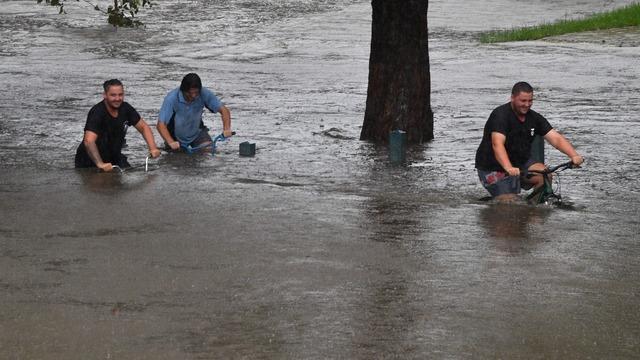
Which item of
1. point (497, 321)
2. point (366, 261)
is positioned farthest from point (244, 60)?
point (497, 321)

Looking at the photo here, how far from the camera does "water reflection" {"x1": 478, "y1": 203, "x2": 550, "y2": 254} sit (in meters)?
10.7

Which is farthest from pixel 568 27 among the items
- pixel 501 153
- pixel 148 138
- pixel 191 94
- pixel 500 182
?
pixel 501 153

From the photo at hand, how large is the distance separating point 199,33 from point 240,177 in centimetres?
2165

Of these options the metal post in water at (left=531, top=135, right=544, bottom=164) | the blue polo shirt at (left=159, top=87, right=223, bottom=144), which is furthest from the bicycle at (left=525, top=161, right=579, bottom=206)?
the blue polo shirt at (left=159, top=87, right=223, bottom=144)

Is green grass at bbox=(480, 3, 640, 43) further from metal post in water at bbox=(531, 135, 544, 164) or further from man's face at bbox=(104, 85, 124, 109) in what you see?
man's face at bbox=(104, 85, 124, 109)

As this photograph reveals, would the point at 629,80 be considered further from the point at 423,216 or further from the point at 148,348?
the point at 148,348

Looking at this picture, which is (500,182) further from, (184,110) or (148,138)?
(184,110)

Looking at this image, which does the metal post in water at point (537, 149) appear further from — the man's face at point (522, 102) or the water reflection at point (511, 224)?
the water reflection at point (511, 224)

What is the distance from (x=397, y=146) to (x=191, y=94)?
2.53 metres

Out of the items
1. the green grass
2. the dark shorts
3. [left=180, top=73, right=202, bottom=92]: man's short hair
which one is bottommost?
the green grass

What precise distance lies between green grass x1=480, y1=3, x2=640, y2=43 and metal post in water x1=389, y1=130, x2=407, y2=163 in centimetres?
1767

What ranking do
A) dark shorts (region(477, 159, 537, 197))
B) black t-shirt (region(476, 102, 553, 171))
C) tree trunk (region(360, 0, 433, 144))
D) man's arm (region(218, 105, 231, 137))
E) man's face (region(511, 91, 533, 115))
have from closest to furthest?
man's face (region(511, 91, 533, 115)), black t-shirt (region(476, 102, 553, 171)), dark shorts (region(477, 159, 537, 197)), man's arm (region(218, 105, 231, 137)), tree trunk (region(360, 0, 433, 144))

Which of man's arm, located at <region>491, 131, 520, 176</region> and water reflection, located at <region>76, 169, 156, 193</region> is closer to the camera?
man's arm, located at <region>491, 131, 520, 176</region>

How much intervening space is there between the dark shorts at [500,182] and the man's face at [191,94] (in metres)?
4.16
